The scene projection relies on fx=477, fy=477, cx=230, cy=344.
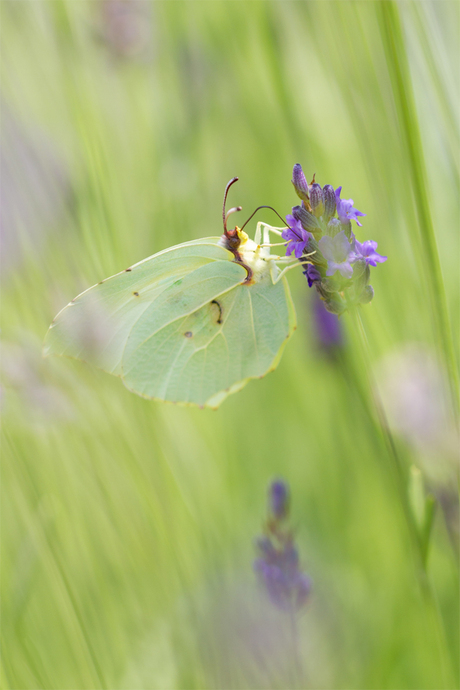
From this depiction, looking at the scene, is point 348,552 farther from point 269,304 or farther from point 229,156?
point 229,156

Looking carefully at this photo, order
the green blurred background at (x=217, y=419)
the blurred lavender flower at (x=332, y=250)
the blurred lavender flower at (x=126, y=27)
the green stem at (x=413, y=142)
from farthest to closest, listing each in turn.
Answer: the blurred lavender flower at (x=126, y=27), the green blurred background at (x=217, y=419), the blurred lavender flower at (x=332, y=250), the green stem at (x=413, y=142)

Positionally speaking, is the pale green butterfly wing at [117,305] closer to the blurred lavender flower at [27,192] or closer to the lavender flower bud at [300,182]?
the blurred lavender flower at [27,192]

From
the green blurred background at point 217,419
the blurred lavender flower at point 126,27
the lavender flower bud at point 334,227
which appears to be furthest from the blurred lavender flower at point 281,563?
the blurred lavender flower at point 126,27

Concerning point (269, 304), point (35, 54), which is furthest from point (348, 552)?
point (35, 54)

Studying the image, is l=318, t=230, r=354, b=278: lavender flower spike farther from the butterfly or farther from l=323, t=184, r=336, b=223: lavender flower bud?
the butterfly

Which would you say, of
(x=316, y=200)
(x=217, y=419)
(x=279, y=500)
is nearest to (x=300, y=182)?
(x=316, y=200)
